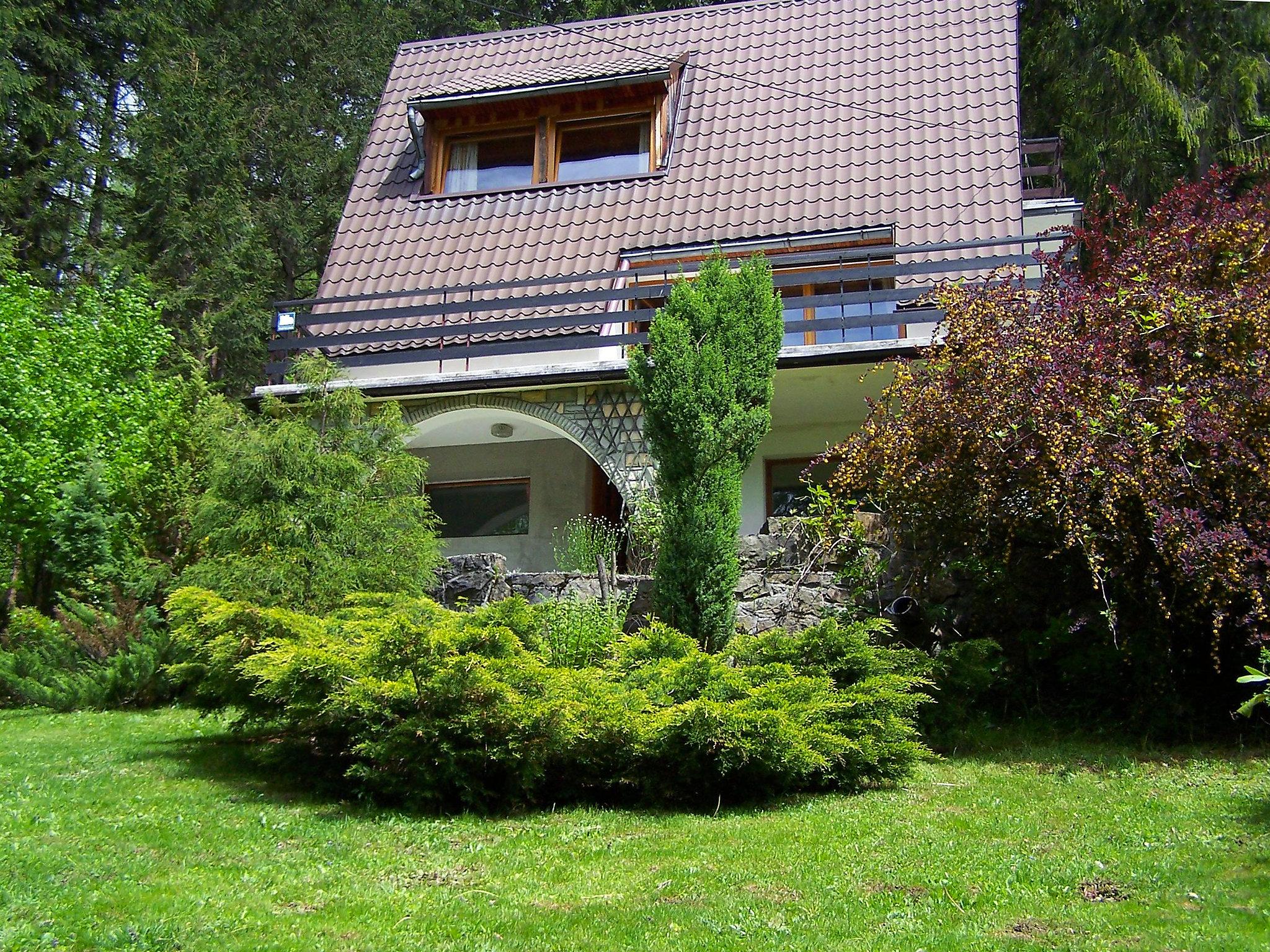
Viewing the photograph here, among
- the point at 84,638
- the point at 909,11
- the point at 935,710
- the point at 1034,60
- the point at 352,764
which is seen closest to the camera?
the point at 352,764

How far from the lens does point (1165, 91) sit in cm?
1698

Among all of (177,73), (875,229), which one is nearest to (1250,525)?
(875,229)

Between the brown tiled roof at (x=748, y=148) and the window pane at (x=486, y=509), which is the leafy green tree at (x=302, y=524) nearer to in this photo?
the window pane at (x=486, y=509)

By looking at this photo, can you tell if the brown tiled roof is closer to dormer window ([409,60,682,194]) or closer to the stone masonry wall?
dormer window ([409,60,682,194])

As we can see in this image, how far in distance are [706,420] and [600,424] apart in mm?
3752

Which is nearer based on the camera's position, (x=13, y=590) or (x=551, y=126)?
(x=13, y=590)

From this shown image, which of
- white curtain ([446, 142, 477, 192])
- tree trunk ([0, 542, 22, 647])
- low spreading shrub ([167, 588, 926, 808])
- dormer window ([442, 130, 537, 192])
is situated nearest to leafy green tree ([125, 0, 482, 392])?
white curtain ([446, 142, 477, 192])

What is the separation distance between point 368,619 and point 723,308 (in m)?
4.56

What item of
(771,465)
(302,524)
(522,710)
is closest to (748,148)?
(771,465)

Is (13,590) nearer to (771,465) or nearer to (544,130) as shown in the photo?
(771,465)

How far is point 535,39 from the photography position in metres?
19.5

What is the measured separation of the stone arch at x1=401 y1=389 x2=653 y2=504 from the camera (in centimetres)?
1347

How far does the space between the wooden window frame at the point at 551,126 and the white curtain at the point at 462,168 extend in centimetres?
15

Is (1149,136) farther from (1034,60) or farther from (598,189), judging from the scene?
(598,189)
